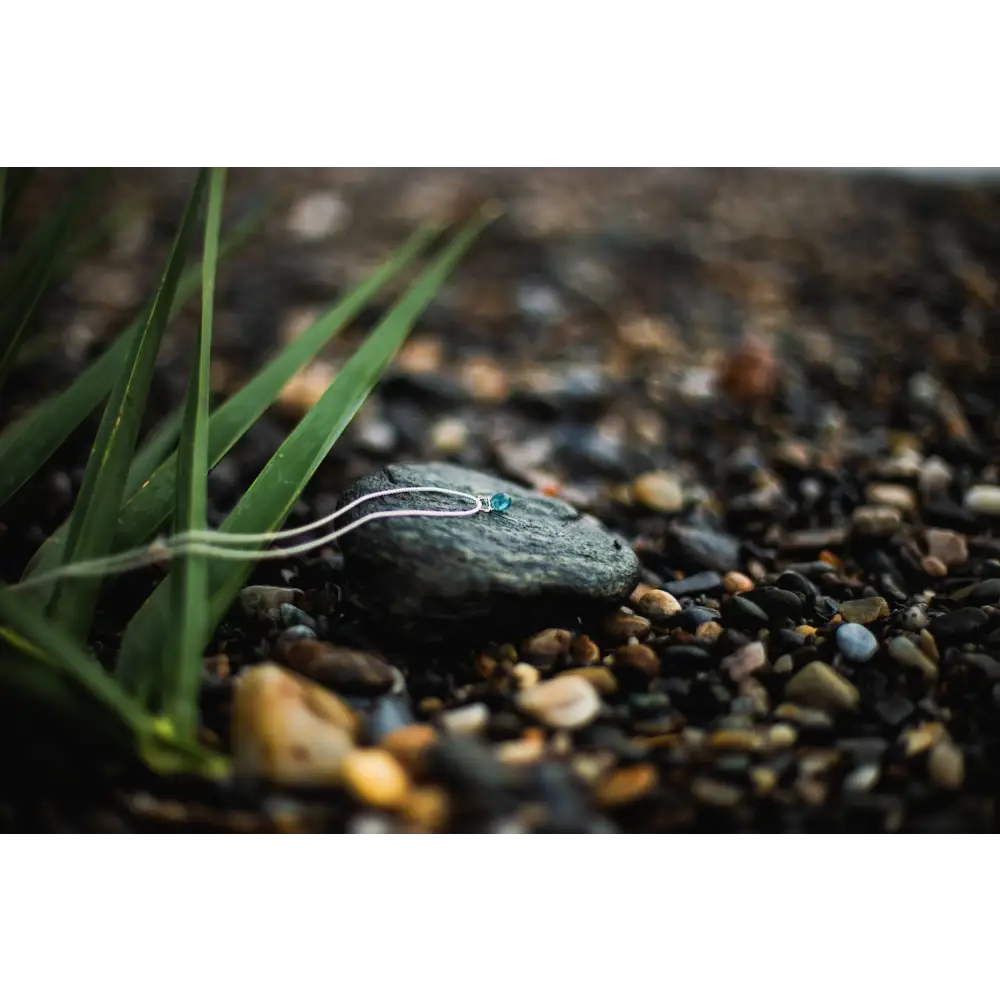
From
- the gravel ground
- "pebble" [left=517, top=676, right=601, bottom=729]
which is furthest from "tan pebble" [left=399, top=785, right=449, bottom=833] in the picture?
"pebble" [left=517, top=676, right=601, bottom=729]

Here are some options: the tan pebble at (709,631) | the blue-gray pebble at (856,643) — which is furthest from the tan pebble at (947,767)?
the tan pebble at (709,631)

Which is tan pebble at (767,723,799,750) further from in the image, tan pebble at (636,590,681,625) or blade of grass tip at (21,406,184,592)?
blade of grass tip at (21,406,184,592)

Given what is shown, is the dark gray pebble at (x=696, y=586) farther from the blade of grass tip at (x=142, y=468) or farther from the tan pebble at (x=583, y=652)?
the blade of grass tip at (x=142, y=468)

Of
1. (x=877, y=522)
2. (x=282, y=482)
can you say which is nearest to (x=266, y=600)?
(x=282, y=482)

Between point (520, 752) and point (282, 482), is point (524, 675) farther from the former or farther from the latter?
point (282, 482)

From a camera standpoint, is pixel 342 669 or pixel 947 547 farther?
pixel 947 547

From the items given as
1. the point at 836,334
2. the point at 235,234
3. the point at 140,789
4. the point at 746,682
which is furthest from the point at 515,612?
the point at 836,334
